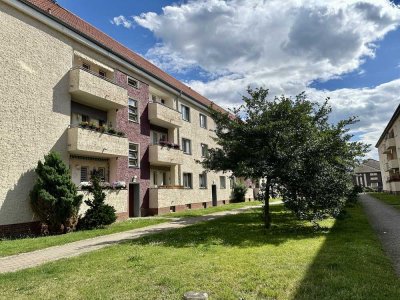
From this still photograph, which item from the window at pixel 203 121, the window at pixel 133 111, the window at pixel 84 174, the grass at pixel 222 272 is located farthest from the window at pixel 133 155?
the grass at pixel 222 272

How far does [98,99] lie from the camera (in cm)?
1992

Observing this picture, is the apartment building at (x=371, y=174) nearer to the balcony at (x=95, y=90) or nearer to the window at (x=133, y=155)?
the window at (x=133, y=155)

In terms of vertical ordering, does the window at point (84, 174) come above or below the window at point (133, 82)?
below

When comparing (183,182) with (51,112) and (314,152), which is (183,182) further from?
(314,152)

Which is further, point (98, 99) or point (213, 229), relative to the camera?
point (98, 99)

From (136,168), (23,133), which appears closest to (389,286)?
(23,133)

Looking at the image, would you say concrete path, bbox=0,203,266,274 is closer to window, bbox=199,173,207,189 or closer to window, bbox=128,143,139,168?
window, bbox=128,143,139,168

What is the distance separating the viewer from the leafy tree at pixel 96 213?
1653cm

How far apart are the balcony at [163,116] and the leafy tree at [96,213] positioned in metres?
9.64

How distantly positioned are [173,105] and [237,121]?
53.1ft

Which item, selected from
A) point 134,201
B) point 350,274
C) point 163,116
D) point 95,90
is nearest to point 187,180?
point 163,116

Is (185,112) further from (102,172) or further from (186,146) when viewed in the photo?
(102,172)

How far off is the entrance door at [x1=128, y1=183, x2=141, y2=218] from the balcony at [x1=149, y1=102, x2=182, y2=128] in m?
5.27

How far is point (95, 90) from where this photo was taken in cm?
1922
